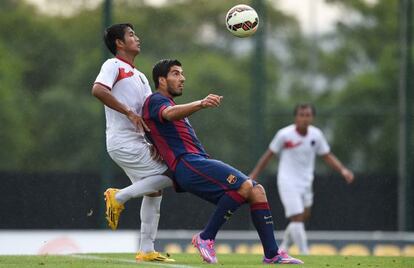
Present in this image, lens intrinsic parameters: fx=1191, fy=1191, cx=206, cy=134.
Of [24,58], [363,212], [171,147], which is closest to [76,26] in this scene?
[24,58]

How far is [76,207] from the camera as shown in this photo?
19.1 m

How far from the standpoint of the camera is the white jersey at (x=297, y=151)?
1594cm

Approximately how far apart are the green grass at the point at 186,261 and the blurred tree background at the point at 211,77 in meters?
8.45

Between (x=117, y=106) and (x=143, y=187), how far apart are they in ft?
2.42

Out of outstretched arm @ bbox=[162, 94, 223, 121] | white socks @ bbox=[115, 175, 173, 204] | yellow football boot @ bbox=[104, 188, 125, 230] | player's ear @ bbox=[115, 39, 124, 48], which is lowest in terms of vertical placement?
yellow football boot @ bbox=[104, 188, 125, 230]

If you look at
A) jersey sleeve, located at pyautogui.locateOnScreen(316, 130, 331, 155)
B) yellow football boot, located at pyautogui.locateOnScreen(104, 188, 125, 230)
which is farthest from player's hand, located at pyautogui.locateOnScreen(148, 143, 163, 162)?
jersey sleeve, located at pyautogui.locateOnScreen(316, 130, 331, 155)

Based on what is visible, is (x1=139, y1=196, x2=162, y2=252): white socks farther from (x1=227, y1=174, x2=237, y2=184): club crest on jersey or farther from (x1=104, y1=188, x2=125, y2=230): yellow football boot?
(x1=227, y1=174, x2=237, y2=184): club crest on jersey

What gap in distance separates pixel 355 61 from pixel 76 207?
534 inches

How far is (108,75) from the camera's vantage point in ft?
33.8

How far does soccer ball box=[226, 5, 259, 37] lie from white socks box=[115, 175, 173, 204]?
159 cm

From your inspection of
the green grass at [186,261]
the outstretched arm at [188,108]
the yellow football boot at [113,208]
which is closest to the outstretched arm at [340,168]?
the green grass at [186,261]

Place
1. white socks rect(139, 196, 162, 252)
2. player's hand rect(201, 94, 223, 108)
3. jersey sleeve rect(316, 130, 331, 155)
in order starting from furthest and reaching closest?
jersey sleeve rect(316, 130, 331, 155) < white socks rect(139, 196, 162, 252) < player's hand rect(201, 94, 223, 108)

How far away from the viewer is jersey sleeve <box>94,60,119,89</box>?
10.2m

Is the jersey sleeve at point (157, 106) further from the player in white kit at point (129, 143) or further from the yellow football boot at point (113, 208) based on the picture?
the yellow football boot at point (113, 208)
